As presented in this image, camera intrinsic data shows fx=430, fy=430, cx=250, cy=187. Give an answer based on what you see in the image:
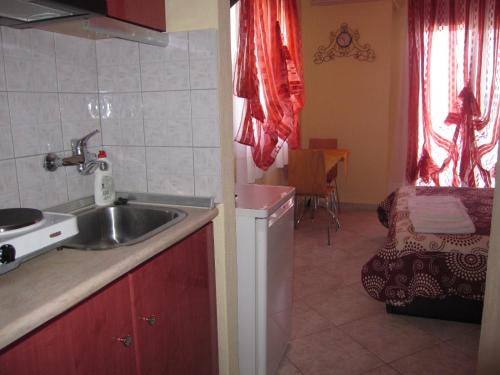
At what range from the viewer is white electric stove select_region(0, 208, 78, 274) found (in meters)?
1.05

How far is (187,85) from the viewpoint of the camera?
171 centimetres

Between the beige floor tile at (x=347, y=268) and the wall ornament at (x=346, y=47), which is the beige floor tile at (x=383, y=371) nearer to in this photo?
the beige floor tile at (x=347, y=268)

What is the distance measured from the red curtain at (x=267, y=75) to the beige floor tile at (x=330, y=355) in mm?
1512

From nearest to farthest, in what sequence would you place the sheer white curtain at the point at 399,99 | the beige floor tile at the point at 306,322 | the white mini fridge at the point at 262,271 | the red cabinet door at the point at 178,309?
the red cabinet door at the point at 178,309 → the white mini fridge at the point at 262,271 → the beige floor tile at the point at 306,322 → the sheer white curtain at the point at 399,99

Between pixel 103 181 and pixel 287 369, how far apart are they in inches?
51.2

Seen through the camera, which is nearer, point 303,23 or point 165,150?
point 165,150

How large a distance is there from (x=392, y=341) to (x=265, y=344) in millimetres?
875

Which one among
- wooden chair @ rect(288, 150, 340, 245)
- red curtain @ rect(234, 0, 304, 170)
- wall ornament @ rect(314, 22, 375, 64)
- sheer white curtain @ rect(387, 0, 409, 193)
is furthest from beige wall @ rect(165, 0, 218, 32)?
sheer white curtain @ rect(387, 0, 409, 193)

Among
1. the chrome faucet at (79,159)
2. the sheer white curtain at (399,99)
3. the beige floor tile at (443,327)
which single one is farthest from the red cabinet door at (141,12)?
the sheer white curtain at (399,99)

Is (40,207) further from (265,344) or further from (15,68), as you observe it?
(265,344)

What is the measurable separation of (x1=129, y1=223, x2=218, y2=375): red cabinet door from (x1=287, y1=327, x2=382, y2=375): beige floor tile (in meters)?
0.59

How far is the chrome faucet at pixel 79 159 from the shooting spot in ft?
A: 5.21

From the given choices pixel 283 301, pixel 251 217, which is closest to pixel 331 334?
pixel 283 301

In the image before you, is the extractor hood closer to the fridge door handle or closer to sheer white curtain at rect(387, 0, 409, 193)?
the fridge door handle
